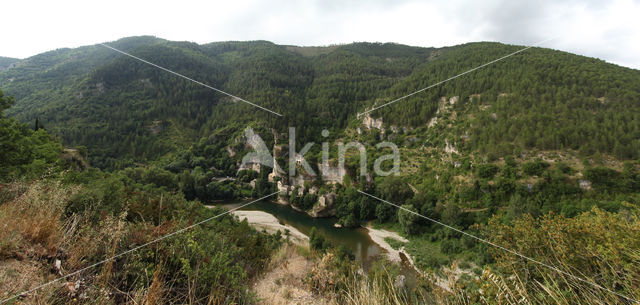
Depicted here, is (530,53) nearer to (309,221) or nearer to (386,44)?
(309,221)

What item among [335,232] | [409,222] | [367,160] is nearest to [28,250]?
[409,222]

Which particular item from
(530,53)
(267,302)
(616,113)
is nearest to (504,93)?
(616,113)

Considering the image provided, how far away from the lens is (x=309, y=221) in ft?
107

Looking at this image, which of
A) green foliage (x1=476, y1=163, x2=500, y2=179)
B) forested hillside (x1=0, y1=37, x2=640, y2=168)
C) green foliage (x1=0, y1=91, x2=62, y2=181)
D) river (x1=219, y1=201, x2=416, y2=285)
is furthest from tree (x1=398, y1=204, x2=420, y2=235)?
green foliage (x1=0, y1=91, x2=62, y2=181)

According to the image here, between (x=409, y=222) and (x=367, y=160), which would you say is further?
(x=367, y=160)

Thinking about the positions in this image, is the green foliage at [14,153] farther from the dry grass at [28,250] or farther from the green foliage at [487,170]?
the green foliage at [487,170]

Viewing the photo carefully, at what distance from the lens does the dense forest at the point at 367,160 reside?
4438 millimetres

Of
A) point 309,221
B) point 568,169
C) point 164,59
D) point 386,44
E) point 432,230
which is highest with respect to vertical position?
point 386,44

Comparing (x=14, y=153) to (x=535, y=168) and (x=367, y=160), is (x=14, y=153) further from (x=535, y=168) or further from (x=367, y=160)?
(x=535, y=168)

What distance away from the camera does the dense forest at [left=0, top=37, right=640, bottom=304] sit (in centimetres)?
444

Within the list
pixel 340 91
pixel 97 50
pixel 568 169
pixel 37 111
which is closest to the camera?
pixel 568 169

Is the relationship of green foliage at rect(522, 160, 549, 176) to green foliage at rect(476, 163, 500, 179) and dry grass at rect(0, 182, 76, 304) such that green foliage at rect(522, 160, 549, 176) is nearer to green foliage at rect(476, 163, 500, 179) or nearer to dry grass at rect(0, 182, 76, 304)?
green foliage at rect(476, 163, 500, 179)

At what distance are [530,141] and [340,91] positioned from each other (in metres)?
47.2

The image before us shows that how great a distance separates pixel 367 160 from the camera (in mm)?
38562
